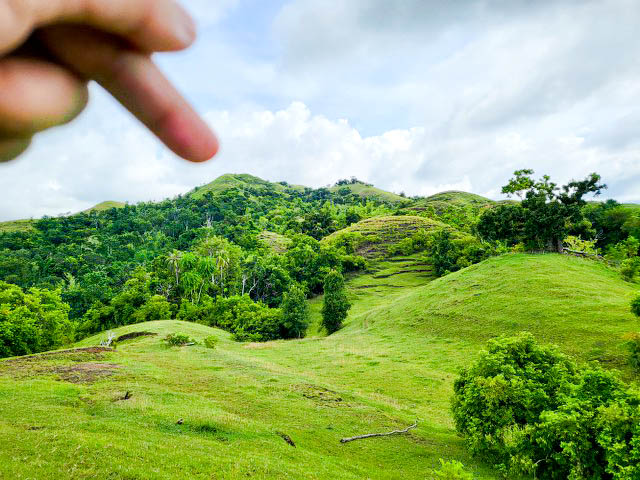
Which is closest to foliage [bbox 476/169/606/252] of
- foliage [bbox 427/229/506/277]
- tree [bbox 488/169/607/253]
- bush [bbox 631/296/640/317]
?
tree [bbox 488/169/607/253]

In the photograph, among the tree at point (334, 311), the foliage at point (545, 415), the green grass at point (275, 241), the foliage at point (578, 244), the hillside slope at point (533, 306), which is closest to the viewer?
the foliage at point (545, 415)

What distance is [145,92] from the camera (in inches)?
50.1

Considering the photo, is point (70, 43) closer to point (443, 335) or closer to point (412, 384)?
point (412, 384)

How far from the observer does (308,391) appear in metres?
22.8

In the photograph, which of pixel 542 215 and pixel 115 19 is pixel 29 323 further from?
pixel 542 215

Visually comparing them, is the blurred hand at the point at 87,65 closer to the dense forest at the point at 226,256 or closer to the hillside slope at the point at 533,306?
the hillside slope at the point at 533,306

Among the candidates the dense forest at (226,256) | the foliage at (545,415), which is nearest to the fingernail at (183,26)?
the foliage at (545,415)

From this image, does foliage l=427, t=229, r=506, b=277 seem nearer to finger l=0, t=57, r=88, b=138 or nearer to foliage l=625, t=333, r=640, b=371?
foliage l=625, t=333, r=640, b=371

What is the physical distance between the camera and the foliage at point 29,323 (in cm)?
3512

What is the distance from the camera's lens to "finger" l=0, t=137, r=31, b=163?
1.17 meters

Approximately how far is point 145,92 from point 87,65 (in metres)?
0.18

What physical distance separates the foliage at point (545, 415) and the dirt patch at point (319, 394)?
273 inches

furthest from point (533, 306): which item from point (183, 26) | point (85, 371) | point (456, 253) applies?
point (183, 26)

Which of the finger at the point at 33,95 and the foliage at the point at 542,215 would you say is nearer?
the finger at the point at 33,95
